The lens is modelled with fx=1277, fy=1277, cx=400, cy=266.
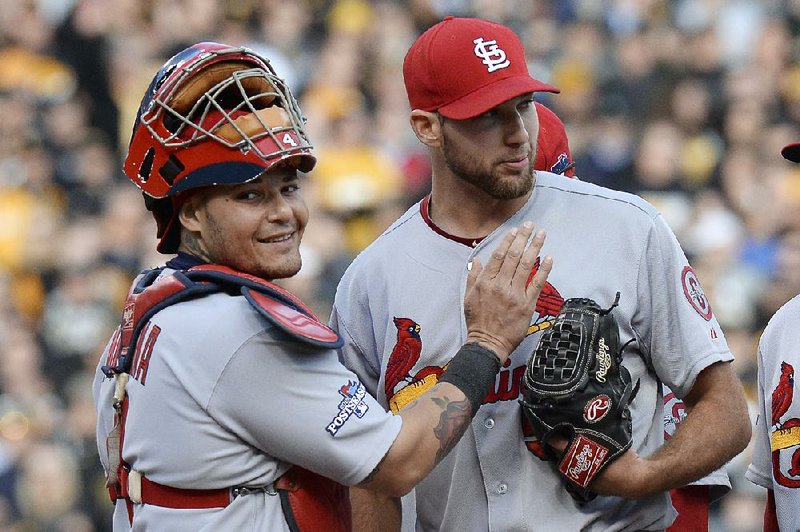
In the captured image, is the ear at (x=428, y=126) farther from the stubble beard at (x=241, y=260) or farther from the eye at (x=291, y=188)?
the stubble beard at (x=241, y=260)

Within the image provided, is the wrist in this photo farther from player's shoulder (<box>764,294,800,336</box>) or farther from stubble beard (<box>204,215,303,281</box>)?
player's shoulder (<box>764,294,800,336</box>)

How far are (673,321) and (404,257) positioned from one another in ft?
2.49

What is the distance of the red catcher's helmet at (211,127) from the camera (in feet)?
9.56

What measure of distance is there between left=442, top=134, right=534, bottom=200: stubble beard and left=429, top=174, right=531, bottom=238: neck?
0.05 meters

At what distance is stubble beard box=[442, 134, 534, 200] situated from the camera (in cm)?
338

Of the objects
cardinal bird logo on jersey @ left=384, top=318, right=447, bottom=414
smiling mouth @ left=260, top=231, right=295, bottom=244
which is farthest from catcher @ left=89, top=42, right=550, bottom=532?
cardinal bird logo on jersey @ left=384, top=318, right=447, bottom=414

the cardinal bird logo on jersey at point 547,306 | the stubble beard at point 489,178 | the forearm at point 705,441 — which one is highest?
the stubble beard at point 489,178

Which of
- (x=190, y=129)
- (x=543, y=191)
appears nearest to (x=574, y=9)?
(x=543, y=191)

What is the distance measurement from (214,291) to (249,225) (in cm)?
17

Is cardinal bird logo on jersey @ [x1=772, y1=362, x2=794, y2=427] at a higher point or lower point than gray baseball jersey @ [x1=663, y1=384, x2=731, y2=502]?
higher

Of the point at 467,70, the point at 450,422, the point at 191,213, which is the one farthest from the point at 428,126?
the point at 450,422

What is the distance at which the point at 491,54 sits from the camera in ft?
11.3

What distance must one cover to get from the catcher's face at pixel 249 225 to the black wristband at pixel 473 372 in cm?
45

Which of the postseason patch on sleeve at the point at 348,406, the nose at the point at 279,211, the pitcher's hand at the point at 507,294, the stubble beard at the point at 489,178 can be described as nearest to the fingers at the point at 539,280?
the pitcher's hand at the point at 507,294
